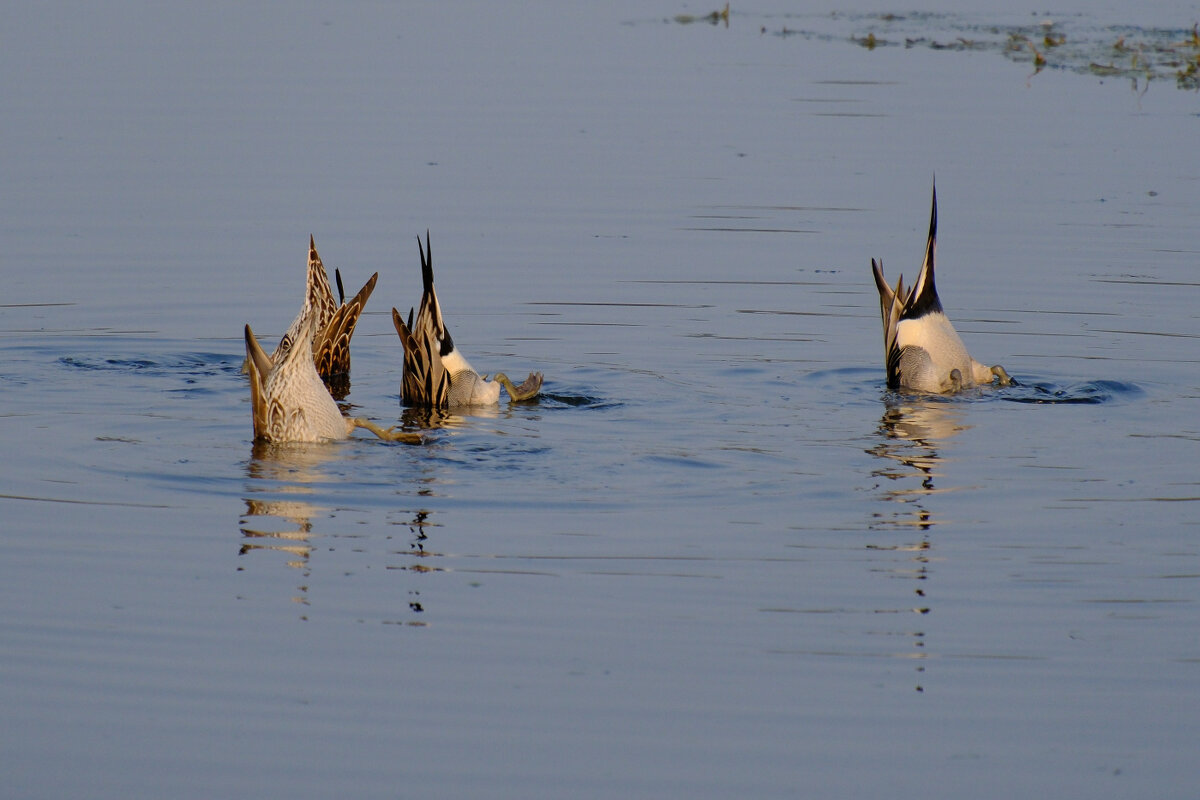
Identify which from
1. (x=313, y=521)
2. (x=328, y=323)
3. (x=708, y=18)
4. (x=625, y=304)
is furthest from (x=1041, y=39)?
(x=313, y=521)

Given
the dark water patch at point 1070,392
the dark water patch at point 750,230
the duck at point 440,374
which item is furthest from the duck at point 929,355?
the dark water patch at point 750,230

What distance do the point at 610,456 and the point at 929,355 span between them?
2370 mm

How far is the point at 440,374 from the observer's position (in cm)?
888

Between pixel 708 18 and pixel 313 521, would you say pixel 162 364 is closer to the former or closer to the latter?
pixel 313 521

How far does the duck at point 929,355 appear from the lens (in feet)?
29.8

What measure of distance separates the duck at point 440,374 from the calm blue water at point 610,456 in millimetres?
163

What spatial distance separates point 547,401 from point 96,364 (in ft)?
8.43

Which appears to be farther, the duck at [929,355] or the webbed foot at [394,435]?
the duck at [929,355]

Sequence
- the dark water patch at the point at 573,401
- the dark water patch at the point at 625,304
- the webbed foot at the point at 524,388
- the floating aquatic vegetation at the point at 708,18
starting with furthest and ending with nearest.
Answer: the floating aquatic vegetation at the point at 708,18 < the dark water patch at the point at 625,304 < the webbed foot at the point at 524,388 < the dark water patch at the point at 573,401

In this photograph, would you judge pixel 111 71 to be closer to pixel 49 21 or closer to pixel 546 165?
pixel 49 21

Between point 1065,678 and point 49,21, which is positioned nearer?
point 1065,678

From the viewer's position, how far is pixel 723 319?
10.5m

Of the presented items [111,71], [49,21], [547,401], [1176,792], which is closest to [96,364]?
[547,401]

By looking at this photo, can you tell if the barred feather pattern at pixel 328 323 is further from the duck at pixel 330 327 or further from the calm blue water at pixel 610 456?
the calm blue water at pixel 610 456
